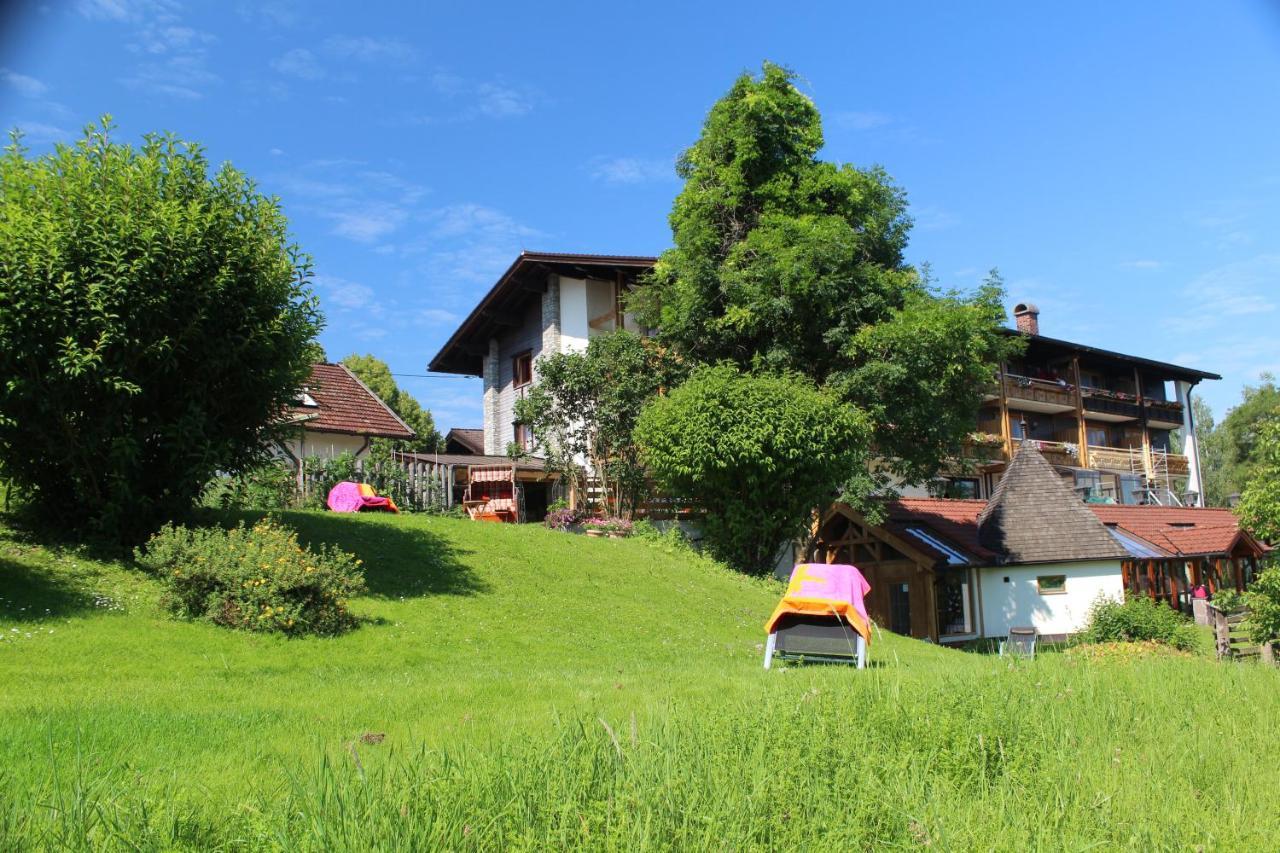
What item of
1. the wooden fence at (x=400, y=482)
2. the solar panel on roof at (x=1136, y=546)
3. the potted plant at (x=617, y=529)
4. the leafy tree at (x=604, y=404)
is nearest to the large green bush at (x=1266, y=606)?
the potted plant at (x=617, y=529)

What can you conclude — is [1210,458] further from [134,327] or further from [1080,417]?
[134,327]

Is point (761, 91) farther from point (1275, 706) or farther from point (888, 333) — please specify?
point (1275, 706)

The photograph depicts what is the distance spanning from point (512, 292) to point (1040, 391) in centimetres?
2557

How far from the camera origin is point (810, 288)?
23297 mm

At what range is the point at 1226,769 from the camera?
5332 mm

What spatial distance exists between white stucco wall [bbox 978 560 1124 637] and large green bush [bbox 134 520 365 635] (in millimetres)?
22408

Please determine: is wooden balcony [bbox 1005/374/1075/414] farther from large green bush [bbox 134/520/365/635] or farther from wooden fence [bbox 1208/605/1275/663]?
large green bush [bbox 134/520/365/635]

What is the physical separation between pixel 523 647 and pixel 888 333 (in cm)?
1371

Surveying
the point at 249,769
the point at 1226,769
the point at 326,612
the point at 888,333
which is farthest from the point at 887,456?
the point at 249,769

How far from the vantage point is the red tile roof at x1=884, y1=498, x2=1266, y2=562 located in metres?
29.5

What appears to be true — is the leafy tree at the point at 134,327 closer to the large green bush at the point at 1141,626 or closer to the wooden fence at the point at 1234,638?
the wooden fence at the point at 1234,638

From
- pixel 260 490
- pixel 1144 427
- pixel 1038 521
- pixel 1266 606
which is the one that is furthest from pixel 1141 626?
pixel 1144 427

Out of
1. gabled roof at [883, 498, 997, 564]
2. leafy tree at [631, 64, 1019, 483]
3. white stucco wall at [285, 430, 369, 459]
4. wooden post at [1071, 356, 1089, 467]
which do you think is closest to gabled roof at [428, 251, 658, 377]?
leafy tree at [631, 64, 1019, 483]

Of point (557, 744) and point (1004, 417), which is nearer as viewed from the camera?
point (557, 744)
